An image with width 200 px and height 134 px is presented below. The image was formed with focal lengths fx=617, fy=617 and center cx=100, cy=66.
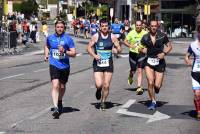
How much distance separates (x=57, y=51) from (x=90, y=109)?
5.53ft

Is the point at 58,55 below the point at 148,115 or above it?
above

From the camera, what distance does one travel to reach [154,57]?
12.7 metres

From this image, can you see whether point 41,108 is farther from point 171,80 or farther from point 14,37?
point 14,37

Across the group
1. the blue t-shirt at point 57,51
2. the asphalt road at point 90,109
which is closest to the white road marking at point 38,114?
the asphalt road at point 90,109

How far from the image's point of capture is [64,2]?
130000 mm

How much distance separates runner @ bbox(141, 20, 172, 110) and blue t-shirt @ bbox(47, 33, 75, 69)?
1.92m

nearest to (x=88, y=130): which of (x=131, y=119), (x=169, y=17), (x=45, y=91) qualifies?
(x=131, y=119)

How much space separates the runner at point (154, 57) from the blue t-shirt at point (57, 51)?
1916mm

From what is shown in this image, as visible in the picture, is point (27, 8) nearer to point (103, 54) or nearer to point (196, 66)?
point (103, 54)

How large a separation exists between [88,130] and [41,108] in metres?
2.78

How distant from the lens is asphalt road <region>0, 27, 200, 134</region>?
1034cm

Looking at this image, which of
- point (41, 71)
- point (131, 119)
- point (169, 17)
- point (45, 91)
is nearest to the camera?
point (131, 119)

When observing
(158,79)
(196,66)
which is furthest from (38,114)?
(196,66)

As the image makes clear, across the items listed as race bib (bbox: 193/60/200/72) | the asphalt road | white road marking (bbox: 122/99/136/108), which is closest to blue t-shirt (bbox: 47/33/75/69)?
the asphalt road
